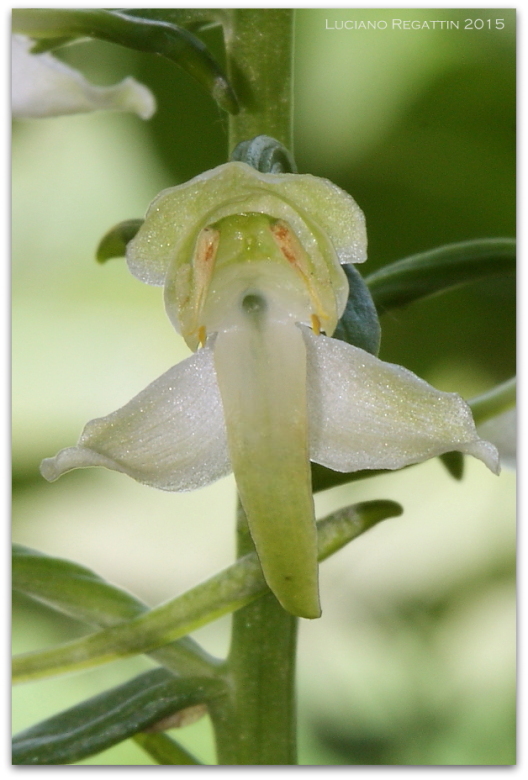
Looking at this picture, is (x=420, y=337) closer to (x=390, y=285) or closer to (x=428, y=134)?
(x=390, y=285)

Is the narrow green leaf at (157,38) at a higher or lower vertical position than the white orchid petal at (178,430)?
higher

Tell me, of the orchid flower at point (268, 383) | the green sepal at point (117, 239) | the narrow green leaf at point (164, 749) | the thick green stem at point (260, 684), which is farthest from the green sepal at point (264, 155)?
the narrow green leaf at point (164, 749)

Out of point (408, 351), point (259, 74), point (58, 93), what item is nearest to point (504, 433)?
point (408, 351)

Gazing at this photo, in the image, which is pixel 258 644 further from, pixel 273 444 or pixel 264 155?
pixel 264 155

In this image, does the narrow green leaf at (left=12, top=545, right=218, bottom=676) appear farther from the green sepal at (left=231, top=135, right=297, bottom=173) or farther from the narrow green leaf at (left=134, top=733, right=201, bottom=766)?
the green sepal at (left=231, top=135, right=297, bottom=173)

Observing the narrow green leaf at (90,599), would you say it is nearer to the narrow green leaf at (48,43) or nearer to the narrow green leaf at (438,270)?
the narrow green leaf at (438,270)

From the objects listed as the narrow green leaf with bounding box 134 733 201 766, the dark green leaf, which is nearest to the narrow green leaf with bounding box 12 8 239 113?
the dark green leaf
